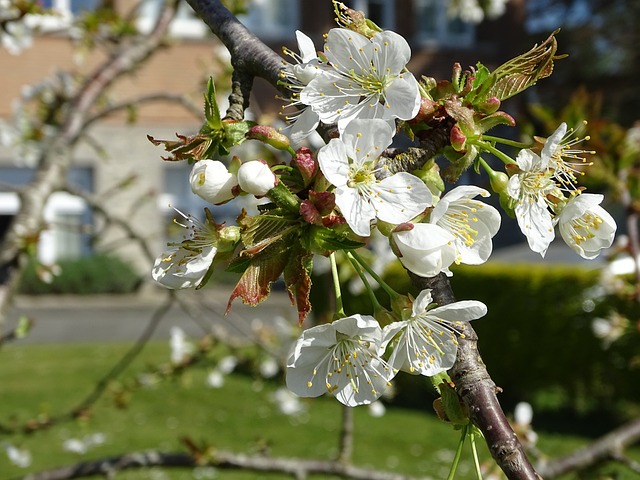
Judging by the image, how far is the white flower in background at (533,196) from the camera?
0.78 m

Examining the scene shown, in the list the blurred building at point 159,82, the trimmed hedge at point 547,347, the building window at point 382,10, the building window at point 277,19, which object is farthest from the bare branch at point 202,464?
the building window at point 382,10

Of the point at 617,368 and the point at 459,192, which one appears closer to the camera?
the point at 459,192

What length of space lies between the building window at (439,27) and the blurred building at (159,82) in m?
0.02

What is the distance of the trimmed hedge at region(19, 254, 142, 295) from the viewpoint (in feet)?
42.8

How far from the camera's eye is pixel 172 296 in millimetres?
2178

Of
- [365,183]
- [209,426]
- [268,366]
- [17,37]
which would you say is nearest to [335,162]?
[365,183]

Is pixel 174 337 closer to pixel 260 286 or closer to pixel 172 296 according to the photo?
pixel 172 296

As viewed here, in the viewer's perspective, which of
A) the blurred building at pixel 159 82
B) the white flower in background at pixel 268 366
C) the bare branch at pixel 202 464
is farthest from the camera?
the blurred building at pixel 159 82

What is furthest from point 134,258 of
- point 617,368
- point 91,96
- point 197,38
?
point 91,96

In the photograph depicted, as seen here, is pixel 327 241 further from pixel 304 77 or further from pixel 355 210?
pixel 304 77

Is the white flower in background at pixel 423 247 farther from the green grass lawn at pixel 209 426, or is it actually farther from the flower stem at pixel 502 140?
the green grass lawn at pixel 209 426

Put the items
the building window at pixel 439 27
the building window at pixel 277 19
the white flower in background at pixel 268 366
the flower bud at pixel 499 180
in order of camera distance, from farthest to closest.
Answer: the building window at pixel 439 27, the building window at pixel 277 19, the white flower in background at pixel 268 366, the flower bud at pixel 499 180

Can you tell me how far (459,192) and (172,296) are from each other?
155 cm

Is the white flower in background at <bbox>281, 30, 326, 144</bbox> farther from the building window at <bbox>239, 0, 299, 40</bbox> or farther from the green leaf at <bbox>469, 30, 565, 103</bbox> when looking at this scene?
the building window at <bbox>239, 0, 299, 40</bbox>
